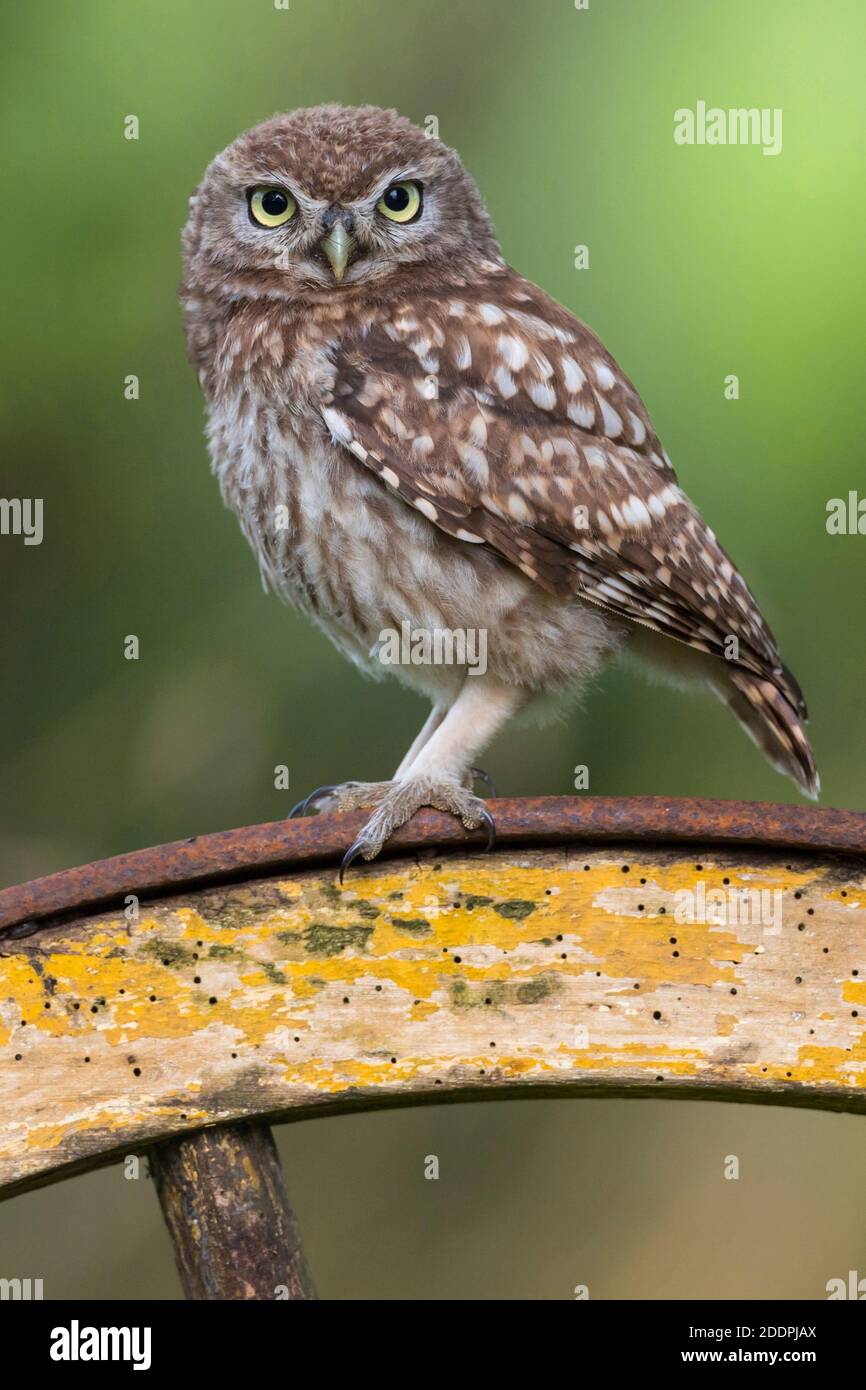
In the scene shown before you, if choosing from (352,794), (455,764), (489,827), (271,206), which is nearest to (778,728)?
(455,764)

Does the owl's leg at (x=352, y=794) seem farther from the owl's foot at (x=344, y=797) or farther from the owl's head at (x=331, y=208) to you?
the owl's head at (x=331, y=208)

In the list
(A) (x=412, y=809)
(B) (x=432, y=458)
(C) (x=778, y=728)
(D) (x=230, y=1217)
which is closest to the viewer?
(D) (x=230, y=1217)

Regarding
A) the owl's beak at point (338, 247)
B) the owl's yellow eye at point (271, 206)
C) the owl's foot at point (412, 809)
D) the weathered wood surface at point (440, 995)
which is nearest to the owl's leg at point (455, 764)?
the owl's foot at point (412, 809)

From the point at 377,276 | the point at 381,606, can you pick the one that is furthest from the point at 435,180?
the point at 381,606

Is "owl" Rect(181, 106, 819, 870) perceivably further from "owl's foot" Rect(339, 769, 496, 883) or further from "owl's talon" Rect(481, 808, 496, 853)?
"owl's talon" Rect(481, 808, 496, 853)

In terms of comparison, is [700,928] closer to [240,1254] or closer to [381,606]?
[240,1254]

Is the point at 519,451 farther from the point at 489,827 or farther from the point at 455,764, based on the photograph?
the point at 489,827

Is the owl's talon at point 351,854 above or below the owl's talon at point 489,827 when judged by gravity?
below
